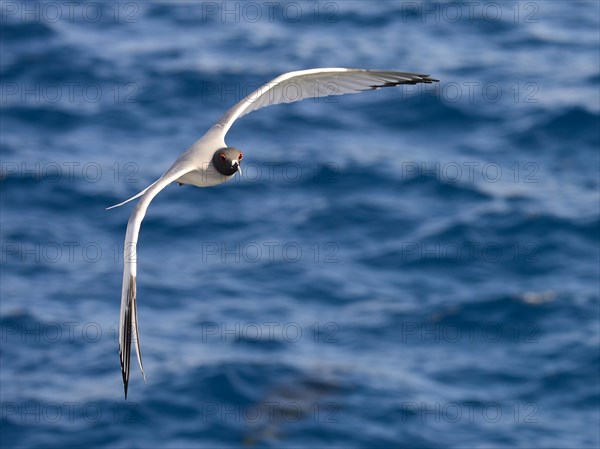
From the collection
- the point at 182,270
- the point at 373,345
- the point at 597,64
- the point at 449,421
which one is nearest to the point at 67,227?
the point at 182,270

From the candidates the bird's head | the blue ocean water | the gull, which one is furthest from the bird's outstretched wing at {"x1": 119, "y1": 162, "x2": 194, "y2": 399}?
the blue ocean water

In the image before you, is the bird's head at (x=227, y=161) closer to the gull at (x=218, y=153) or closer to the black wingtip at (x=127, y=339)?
the gull at (x=218, y=153)

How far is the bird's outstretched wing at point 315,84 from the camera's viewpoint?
611 inches

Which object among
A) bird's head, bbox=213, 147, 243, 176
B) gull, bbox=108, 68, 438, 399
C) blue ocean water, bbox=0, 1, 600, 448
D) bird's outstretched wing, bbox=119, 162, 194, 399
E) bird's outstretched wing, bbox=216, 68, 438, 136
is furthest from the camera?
blue ocean water, bbox=0, 1, 600, 448

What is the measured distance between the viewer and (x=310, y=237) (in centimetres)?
3472

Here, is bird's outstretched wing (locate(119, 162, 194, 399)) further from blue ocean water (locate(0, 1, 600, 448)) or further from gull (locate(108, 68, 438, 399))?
blue ocean water (locate(0, 1, 600, 448))

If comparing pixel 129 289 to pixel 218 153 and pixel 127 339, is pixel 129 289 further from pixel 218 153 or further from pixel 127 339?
pixel 218 153

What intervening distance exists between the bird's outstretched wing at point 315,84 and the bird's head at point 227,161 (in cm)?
66

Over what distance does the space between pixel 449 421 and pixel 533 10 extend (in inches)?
727

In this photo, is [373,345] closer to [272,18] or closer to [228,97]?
[228,97]

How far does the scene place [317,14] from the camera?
42.6 m

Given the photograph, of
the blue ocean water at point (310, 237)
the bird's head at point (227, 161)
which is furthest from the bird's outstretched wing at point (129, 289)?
the blue ocean water at point (310, 237)

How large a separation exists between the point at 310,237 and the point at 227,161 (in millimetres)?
20152

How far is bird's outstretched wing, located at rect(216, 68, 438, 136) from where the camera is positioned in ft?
50.9
